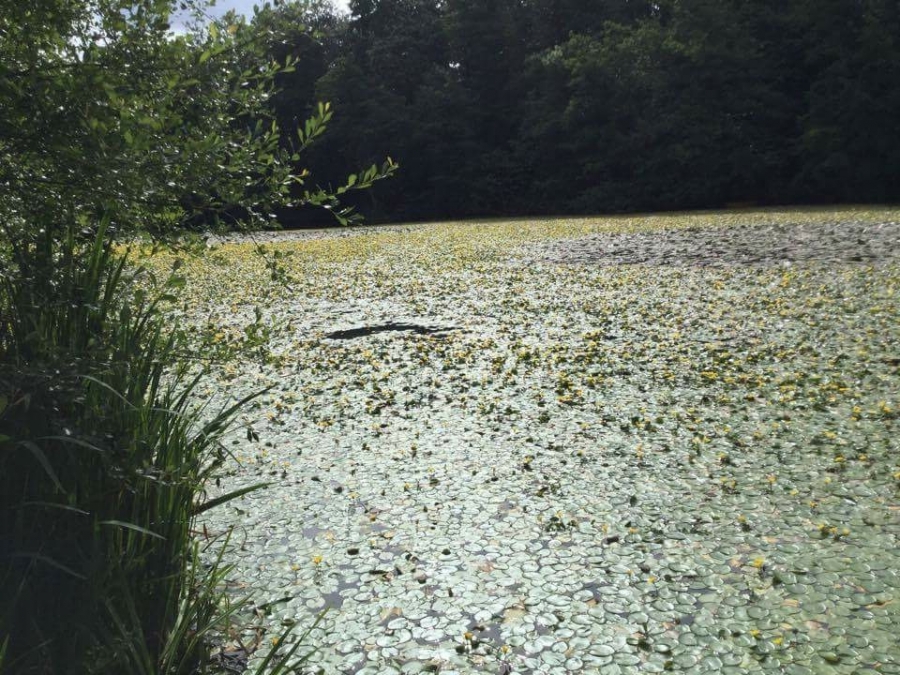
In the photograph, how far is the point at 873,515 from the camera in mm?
3145

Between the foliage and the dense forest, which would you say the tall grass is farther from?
the dense forest

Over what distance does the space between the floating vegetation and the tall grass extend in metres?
0.39

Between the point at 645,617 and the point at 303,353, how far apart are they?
14.8 feet

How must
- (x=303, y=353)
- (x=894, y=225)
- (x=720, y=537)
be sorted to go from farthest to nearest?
1. (x=894, y=225)
2. (x=303, y=353)
3. (x=720, y=537)

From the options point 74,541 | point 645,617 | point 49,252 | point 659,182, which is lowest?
point 645,617

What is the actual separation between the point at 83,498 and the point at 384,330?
5.37 metres

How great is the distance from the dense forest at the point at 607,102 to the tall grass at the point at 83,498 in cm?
1418

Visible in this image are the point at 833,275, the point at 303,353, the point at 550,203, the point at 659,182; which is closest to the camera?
the point at 303,353

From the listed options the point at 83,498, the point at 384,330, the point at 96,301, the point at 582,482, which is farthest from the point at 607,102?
the point at 83,498

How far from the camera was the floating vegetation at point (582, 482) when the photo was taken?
2.48m


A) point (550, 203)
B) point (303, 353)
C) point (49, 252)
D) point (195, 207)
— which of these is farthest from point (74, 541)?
point (550, 203)

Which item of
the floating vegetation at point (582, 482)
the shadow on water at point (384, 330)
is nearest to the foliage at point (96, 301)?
the floating vegetation at point (582, 482)

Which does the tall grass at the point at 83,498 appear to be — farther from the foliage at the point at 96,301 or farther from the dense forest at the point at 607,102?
the dense forest at the point at 607,102

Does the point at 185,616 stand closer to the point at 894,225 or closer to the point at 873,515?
the point at 873,515
